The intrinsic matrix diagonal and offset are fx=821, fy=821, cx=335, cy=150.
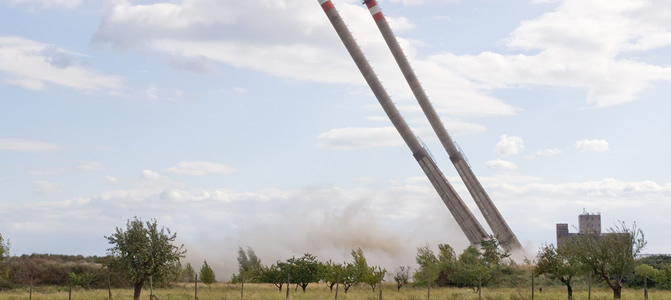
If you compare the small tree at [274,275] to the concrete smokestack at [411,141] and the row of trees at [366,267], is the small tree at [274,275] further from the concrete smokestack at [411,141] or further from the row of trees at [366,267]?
the concrete smokestack at [411,141]

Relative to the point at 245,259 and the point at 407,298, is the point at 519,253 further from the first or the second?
the point at 407,298

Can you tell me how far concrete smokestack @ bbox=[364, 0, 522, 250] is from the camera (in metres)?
64.8

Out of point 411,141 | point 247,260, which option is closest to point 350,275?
point 411,141

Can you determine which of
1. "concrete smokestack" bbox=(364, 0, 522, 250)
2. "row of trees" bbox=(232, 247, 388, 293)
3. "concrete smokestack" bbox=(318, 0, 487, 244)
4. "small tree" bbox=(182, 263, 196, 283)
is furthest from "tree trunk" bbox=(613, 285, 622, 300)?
"small tree" bbox=(182, 263, 196, 283)

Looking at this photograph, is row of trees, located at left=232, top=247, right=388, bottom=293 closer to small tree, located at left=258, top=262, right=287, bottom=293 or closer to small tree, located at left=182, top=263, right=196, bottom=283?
small tree, located at left=258, top=262, right=287, bottom=293

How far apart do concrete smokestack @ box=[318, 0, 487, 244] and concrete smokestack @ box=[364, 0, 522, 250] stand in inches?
74.0

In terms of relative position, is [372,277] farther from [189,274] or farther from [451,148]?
[189,274]

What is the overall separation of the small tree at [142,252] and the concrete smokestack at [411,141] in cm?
2782

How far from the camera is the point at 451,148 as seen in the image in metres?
68.1

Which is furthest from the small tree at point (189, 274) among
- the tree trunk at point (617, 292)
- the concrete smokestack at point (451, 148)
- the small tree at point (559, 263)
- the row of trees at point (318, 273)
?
the tree trunk at point (617, 292)

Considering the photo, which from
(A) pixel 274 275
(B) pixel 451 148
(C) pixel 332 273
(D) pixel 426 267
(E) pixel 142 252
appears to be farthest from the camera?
(B) pixel 451 148

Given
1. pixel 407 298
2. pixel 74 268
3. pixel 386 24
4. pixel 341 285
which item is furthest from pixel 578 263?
pixel 74 268

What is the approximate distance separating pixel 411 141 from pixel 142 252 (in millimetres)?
30598

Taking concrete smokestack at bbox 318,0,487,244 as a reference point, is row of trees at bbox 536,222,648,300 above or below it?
below
